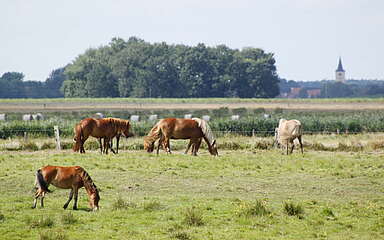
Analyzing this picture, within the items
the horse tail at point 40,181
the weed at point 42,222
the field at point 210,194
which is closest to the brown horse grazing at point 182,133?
the field at point 210,194

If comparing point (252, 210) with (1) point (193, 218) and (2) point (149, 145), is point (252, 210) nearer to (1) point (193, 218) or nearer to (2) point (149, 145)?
(1) point (193, 218)

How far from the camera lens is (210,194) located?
17.2m

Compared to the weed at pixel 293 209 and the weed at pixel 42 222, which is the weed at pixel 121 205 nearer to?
the weed at pixel 42 222

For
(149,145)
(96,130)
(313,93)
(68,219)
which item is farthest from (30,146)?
(313,93)

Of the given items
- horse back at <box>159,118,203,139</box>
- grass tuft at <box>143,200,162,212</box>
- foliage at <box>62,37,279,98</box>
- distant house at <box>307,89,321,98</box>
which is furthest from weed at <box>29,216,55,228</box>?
distant house at <box>307,89,321,98</box>

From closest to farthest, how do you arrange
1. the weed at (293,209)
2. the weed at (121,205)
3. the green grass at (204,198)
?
the green grass at (204,198) → the weed at (293,209) → the weed at (121,205)

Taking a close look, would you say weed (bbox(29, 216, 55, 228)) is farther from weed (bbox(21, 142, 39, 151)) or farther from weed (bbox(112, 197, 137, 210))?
weed (bbox(21, 142, 39, 151))

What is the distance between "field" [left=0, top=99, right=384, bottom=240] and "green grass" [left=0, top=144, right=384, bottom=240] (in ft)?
0.06

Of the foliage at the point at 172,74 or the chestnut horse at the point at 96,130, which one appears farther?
the foliage at the point at 172,74

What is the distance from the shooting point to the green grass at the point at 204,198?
12.7 m

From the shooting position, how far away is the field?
41.7 ft

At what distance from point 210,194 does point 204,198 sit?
98 cm

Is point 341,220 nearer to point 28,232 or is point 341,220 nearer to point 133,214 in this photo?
point 133,214

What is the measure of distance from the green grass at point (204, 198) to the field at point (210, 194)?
20mm
